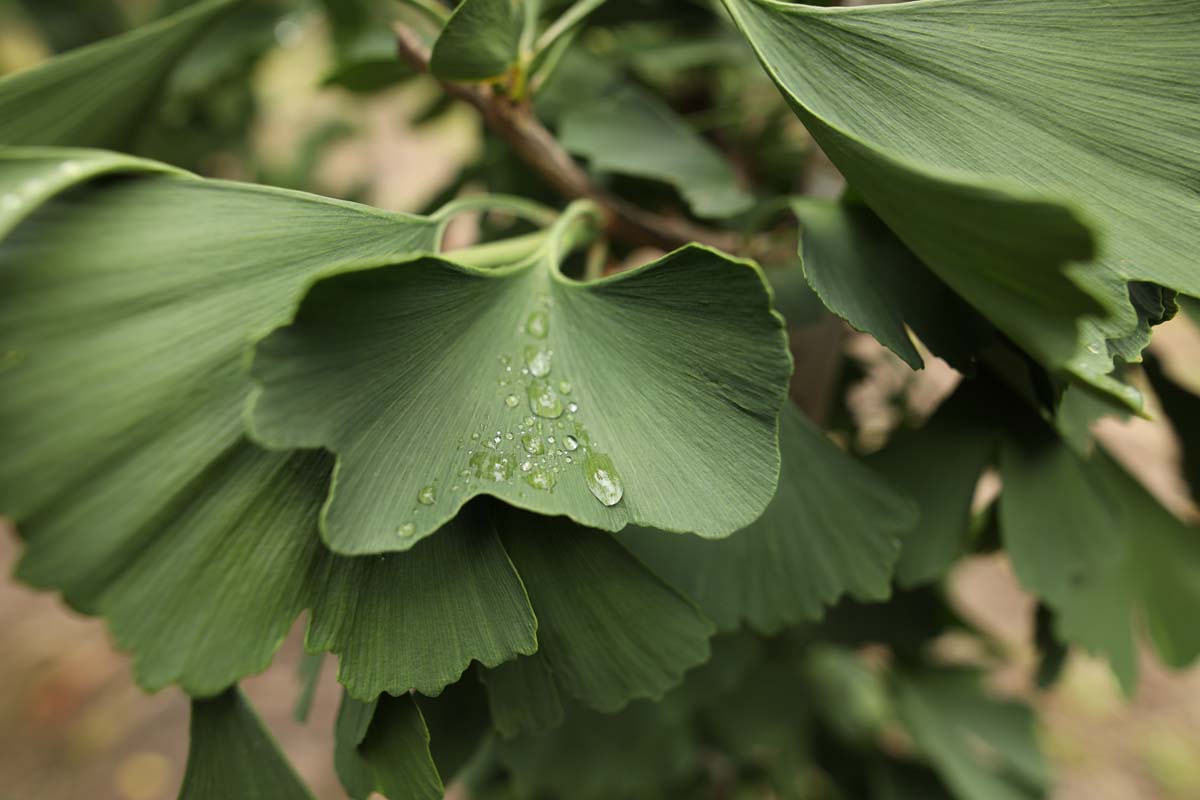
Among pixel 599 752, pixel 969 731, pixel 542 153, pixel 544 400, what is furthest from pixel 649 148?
pixel 969 731

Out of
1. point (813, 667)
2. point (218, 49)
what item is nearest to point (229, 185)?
point (218, 49)

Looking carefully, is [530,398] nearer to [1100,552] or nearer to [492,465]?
[492,465]

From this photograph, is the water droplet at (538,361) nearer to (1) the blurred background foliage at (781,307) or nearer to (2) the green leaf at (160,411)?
(2) the green leaf at (160,411)

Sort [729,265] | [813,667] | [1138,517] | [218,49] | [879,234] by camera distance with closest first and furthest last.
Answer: [729,265], [879,234], [1138,517], [218,49], [813,667]

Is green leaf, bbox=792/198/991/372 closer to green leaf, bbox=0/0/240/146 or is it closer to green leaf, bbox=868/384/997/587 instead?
green leaf, bbox=868/384/997/587

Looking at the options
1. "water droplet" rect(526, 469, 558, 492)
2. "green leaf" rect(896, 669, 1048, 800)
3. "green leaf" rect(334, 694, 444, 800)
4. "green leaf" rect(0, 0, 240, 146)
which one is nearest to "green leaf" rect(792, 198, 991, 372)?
"water droplet" rect(526, 469, 558, 492)

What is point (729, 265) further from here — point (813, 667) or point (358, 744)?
point (813, 667)
